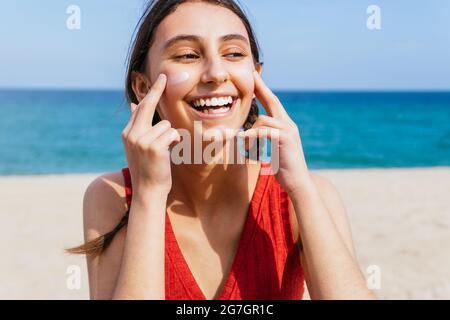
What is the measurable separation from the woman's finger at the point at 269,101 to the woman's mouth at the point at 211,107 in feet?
0.55

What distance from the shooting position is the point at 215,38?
2.69 m

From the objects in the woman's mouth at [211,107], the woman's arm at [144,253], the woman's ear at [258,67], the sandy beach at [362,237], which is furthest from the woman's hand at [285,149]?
the sandy beach at [362,237]

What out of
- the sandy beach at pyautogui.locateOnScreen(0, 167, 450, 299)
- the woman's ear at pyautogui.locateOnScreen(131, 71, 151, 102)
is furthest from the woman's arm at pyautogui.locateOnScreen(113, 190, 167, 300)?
the sandy beach at pyautogui.locateOnScreen(0, 167, 450, 299)

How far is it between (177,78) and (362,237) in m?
6.79

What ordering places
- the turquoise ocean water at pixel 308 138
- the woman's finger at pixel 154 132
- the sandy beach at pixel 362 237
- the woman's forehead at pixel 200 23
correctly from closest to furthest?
the woman's finger at pixel 154 132 < the woman's forehead at pixel 200 23 < the sandy beach at pixel 362 237 < the turquoise ocean water at pixel 308 138

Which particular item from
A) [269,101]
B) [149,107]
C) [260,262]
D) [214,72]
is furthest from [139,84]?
[260,262]

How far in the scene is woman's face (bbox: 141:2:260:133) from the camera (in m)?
2.65

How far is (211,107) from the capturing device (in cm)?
268

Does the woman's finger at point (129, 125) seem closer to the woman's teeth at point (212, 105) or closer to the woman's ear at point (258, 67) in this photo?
the woman's teeth at point (212, 105)

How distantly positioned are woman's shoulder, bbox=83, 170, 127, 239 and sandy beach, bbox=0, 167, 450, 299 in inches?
121

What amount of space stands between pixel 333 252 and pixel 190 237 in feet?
2.78

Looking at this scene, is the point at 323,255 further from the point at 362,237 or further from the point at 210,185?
the point at 362,237

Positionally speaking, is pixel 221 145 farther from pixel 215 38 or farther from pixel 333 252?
pixel 333 252

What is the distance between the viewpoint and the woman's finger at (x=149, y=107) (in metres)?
→ 2.57
